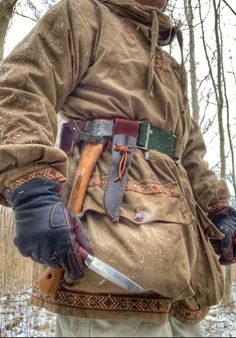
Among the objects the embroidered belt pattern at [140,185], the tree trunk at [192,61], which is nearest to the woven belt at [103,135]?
the embroidered belt pattern at [140,185]

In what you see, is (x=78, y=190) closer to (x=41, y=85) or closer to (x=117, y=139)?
(x=117, y=139)

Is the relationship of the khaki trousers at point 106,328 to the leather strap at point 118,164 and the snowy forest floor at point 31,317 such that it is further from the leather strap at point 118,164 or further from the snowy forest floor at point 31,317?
the snowy forest floor at point 31,317

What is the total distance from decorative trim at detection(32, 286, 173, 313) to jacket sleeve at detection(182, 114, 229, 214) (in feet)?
2.12

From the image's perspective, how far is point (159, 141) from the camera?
4.51 feet

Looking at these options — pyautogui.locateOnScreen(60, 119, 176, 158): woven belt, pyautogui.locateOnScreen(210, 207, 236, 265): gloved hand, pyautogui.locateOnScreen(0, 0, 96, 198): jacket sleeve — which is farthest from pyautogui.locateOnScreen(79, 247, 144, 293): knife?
pyautogui.locateOnScreen(210, 207, 236, 265): gloved hand

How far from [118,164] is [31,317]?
1948mm

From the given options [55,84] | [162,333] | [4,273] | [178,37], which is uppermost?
[178,37]

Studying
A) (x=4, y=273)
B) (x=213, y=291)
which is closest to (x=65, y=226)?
(x=213, y=291)

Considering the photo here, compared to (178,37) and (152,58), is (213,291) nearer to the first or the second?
(152,58)

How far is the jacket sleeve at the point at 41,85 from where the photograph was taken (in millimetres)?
1097

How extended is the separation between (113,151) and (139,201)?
17 centimetres

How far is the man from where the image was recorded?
1.08 meters

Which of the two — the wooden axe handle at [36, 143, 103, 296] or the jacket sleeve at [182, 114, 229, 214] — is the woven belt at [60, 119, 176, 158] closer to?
the wooden axe handle at [36, 143, 103, 296]

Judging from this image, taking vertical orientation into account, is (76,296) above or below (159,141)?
below
